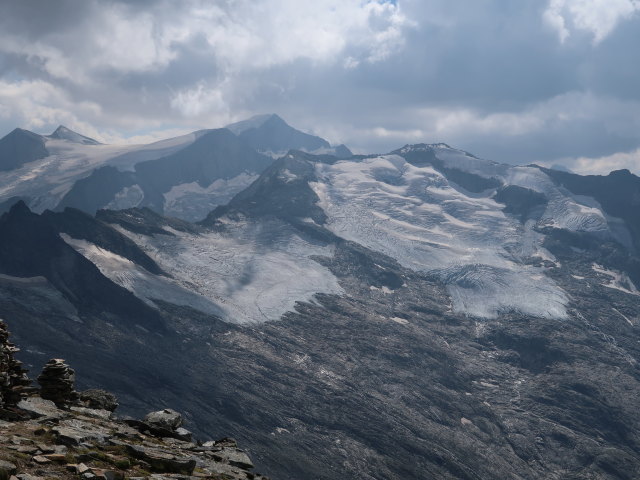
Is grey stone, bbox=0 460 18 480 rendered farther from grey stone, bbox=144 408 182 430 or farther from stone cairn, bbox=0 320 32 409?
grey stone, bbox=144 408 182 430

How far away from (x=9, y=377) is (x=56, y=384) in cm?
516

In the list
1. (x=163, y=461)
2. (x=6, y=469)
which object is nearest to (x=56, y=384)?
(x=163, y=461)

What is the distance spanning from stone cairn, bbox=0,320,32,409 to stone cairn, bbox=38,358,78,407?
1.05 metres

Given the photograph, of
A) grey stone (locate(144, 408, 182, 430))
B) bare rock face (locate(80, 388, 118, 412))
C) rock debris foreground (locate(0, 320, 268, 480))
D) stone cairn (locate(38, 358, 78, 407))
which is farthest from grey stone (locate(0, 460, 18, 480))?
bare rock face (locate(80, 388, 118, 412))

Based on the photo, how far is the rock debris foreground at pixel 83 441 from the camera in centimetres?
3152

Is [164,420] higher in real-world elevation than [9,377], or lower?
lower

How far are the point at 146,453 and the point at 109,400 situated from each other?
19.9 m

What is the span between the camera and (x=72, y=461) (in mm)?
32469

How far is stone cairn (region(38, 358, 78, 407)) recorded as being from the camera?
47.6 metres

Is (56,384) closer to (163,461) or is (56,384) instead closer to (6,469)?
(163,461)

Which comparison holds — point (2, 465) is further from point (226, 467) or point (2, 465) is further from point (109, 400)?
point (109, 400)

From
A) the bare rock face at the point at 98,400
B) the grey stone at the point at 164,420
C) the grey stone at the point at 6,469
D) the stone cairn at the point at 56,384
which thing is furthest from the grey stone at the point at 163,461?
the bare rock face at the point at 98,400

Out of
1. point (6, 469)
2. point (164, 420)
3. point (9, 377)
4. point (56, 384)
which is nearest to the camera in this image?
point (6, 469)

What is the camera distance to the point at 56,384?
48.1 m
